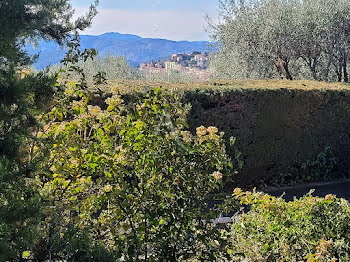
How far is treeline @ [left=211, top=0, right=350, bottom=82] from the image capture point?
1484 cm

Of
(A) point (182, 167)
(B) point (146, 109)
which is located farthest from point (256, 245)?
(B) point (146, 109)

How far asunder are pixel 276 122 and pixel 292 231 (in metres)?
5.91

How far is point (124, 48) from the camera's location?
29312 mm

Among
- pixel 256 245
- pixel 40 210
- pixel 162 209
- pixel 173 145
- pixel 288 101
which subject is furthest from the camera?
pixel 288 101

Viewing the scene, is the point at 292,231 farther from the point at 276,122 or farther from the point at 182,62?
the point at 182,62

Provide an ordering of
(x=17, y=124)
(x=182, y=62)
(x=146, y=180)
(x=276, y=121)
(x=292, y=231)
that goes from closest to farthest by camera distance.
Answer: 1. (x=17, y=124)
2. (x=146, y=180)
3. (x=292, y=231)
4. (x=276, y=121)
5. (x=182, y=62)

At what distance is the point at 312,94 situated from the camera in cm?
970

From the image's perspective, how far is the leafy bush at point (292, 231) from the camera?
3.52 m

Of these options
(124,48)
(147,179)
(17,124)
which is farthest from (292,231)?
(124,48)

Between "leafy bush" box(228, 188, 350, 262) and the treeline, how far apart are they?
36.7 feet

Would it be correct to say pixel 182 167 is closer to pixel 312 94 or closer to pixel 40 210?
pixel 40 210

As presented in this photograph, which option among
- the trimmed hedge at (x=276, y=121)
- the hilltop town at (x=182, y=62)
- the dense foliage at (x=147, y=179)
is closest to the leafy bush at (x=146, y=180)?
the dense foliage at (x=147, y=179)

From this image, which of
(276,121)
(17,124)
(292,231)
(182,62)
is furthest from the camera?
(182,62)

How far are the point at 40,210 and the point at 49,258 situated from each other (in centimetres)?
43
